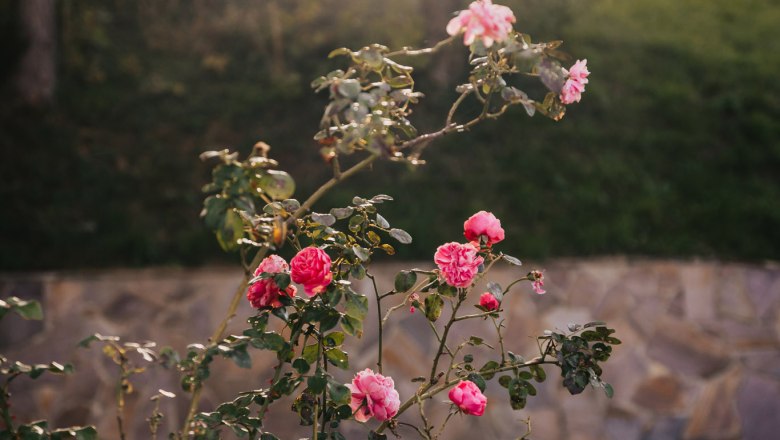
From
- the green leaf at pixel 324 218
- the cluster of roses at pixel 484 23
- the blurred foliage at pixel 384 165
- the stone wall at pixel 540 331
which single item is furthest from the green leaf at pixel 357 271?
the blurred foliage at pixel 384 165

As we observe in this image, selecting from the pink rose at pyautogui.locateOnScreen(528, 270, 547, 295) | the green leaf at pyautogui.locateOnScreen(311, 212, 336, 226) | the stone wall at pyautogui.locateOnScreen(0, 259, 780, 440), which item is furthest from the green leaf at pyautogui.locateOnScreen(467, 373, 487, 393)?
the stone wall at pyautogui.locateOnScreen(0, 259, 780, 440)

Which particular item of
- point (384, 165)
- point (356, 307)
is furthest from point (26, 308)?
point (384, 165)

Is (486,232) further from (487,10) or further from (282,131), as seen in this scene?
(282,131)

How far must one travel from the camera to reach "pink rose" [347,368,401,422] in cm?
164

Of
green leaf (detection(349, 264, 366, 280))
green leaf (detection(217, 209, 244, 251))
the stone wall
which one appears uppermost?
green leaf (detection(217, 209, 244, 251))

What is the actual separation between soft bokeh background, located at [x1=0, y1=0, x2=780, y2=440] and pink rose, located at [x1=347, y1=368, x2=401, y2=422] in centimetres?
227

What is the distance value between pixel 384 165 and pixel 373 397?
3.23m

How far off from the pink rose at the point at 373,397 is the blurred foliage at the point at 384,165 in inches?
101

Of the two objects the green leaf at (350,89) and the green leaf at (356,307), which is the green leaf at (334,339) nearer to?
the green leaf at (356,307)

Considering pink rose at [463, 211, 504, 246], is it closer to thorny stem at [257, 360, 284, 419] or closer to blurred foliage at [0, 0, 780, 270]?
thorny stem at [257, 360, 284, 419]

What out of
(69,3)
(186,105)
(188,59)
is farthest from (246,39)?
(69,3)

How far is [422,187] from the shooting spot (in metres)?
4.65

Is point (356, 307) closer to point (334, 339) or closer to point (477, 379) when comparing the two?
point (334, 339)

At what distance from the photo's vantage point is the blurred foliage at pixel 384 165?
4367mm
